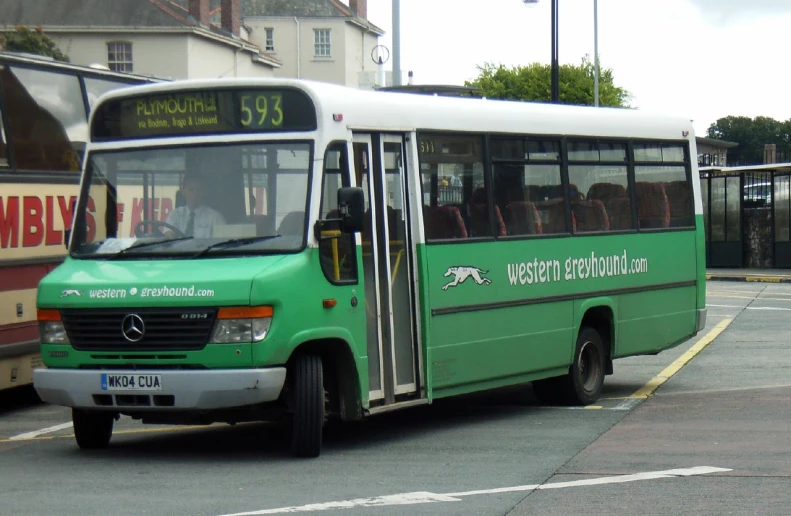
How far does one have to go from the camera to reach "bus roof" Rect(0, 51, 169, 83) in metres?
14.2

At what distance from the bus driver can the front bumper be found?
1.13 meters

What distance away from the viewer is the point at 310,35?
285 feet

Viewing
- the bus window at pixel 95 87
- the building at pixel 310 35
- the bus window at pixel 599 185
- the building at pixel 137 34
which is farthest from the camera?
the building at pixel 310 35

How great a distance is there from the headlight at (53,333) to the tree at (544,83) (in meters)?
71.5

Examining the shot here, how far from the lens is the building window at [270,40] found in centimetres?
8675

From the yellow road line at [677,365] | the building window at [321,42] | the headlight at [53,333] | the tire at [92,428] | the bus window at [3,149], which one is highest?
the building window at [321,42]

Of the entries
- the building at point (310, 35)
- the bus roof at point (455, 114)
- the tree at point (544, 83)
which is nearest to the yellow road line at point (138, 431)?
the bus roof at point (455, 114)

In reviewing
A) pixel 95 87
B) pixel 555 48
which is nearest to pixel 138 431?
pixel 95 87

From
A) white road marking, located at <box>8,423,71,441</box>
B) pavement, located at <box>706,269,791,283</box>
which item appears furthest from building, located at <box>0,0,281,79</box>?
white road marking, located at <box>8,423,71,441</box>

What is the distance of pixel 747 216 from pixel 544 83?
135 ft

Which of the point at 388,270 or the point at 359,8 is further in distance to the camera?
the point at 359,8

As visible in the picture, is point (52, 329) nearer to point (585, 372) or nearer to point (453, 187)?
point (453, 187)

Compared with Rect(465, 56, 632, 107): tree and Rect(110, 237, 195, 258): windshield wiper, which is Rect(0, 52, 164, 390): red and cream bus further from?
Rect(465, 56, 632, 107): tree

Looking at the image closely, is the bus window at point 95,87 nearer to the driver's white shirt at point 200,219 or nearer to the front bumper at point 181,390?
the driver's white shirt at point 200,219
